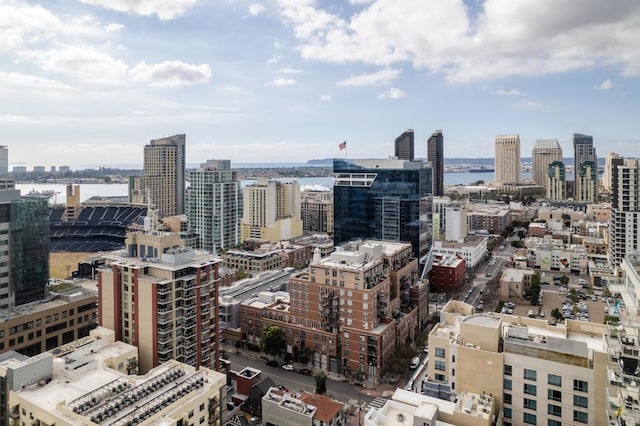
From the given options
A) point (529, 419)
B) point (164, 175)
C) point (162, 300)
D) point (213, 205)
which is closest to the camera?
point (529, 419)

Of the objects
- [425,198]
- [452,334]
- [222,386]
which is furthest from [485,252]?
[222,386]

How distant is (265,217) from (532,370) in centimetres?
5782

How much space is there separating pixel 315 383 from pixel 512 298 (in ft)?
86.7

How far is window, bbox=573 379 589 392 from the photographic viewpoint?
46.6 feet

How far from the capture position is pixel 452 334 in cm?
1784

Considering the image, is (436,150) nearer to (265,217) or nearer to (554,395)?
(265,217)

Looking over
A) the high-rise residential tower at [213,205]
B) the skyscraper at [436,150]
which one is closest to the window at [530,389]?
the high-rise residential tower at [213,205]

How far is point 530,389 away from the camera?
14.9m

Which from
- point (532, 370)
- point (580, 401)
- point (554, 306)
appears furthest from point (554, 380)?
point (554, 306)

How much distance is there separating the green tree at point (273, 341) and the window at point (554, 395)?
53.5 ft

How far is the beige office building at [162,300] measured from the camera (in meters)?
20.4

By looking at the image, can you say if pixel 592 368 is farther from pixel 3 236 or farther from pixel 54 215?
pixel 54 215

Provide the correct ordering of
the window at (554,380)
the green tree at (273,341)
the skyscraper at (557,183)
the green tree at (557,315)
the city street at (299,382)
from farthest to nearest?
the skyscraper at (557,183), the green tree at (557,315), the green tree at (273,341), the city street at (299,382), the window at (554,380)

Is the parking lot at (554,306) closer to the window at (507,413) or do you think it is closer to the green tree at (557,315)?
the green tree at (557,315)
